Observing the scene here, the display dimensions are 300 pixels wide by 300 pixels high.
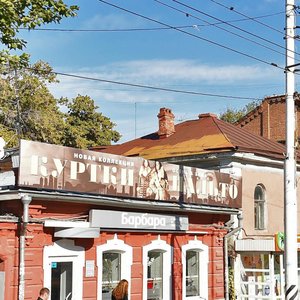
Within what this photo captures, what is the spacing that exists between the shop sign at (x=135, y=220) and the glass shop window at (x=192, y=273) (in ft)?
4.25

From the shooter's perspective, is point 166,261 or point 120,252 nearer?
point 120,252

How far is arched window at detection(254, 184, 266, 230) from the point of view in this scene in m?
23.6

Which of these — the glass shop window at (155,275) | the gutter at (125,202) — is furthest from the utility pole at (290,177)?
the glass shop window at (155,275)

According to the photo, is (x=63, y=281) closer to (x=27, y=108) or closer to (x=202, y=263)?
(x=202, y=263)

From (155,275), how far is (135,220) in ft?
6.77

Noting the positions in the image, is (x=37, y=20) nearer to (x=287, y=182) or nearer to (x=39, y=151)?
(x=39, y=151)

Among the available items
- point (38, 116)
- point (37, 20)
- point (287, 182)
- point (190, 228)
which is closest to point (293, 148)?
point (287, 182)

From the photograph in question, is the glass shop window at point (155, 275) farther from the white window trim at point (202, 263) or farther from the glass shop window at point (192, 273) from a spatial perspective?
the glass shop window at point (192, 273)

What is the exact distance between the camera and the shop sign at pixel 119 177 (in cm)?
1509

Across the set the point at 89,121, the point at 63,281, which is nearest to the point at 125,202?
the point at 63,281

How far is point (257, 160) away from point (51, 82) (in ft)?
54.0

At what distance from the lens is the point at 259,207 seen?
2380 cm

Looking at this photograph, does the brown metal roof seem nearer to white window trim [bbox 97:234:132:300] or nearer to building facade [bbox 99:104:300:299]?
building facade [bbox 99:104:300:299]

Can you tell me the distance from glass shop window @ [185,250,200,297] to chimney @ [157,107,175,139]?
8.14m
